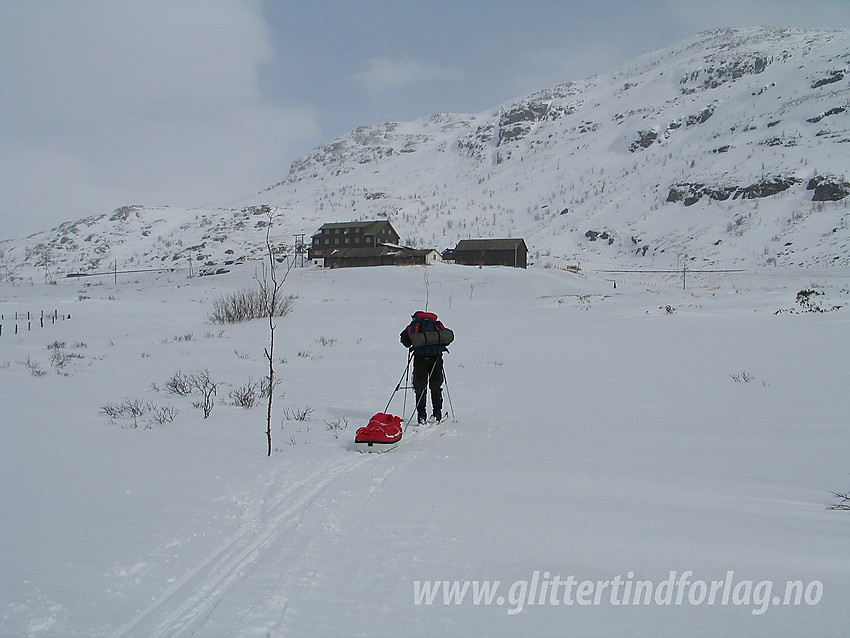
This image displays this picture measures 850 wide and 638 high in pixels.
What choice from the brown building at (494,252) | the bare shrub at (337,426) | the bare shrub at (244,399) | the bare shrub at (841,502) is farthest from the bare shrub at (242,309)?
the brown building at (494,252)

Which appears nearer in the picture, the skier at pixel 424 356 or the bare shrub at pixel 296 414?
the skier at pixel 424 356

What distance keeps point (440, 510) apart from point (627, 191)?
102466 mm

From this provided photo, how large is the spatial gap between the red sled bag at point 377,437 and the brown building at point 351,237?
7237cm

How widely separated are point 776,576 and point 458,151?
19094cm

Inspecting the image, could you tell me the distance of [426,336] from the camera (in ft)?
23.5

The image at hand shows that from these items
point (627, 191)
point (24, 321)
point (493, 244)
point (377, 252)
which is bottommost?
point (24, 321)

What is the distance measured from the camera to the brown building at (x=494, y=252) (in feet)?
226

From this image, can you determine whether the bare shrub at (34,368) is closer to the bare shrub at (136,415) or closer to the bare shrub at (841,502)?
the bare shrub at (136,415)

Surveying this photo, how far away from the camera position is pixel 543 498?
13.4 feet

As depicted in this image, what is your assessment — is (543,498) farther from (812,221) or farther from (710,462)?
(812,221)

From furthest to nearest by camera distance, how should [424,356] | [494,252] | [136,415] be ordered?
1. [494,252]
2. [424,356]
3. [136,415]

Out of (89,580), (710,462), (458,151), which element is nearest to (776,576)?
(710,462)

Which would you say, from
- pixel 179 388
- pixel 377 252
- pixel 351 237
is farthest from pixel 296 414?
pixel 351 237

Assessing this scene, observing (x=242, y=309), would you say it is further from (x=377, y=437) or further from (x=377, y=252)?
(x=377, y=252)
